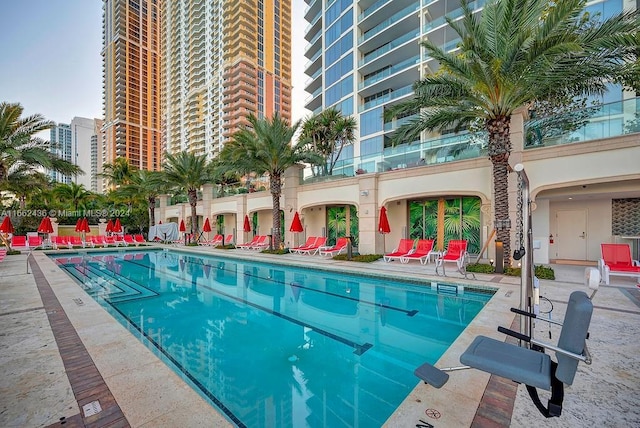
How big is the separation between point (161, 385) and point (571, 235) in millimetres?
15255

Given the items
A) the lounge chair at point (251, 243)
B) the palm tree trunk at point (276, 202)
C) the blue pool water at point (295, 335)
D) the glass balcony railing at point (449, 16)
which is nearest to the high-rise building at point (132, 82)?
the lounge chair at point (251, 243)

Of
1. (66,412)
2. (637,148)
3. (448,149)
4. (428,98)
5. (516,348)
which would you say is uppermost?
(428,98)

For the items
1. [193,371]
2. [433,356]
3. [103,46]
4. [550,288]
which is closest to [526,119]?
[550,288]

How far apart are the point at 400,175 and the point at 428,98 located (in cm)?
400

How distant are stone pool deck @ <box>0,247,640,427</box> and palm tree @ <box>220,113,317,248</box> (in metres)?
11.2

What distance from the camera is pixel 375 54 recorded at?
29.2 m

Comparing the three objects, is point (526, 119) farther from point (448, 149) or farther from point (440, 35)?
point (440, 35)

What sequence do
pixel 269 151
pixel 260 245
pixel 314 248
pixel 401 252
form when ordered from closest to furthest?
1. pixel 401 252
2. pixel 269 151
3. pixel 314 248
4. pixel 260 245

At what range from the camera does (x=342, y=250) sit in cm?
1622

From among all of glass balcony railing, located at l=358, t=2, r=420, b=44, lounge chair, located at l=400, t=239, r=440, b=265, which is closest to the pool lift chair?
lounge chair, located at l=400, t=239, r=440, b=265

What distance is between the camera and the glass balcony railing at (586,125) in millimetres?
8609

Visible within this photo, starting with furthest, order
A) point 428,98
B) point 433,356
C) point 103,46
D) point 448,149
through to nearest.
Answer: point 103,46
point 448,149
point 428,98
point 433,356

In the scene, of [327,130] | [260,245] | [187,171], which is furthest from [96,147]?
[260,245]

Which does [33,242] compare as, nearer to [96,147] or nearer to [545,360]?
[545,360]
